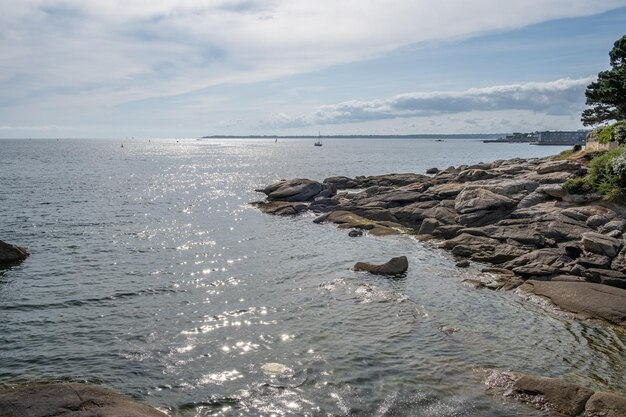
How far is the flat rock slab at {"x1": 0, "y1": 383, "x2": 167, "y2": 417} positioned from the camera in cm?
1059

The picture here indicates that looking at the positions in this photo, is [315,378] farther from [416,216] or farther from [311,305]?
[416,216]

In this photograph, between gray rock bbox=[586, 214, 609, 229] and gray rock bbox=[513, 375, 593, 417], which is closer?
gray rock bbox=[513, 375, 593, 417]

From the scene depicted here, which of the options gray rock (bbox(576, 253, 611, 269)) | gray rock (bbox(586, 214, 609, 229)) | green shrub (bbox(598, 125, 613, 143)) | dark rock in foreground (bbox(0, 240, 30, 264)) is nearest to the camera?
gray rock (bbox(576, 253, 611, 269))

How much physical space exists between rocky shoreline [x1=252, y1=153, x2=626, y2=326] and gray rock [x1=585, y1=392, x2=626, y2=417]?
24.6 feet

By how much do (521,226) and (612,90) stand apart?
31.8m

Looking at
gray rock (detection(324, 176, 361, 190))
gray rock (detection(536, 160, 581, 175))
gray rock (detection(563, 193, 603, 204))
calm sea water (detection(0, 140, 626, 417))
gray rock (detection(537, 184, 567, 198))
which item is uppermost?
gray rock (detection(536, 160, 581, 175))

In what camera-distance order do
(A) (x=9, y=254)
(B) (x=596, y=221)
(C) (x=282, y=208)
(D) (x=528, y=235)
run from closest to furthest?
(A) (x=9, y=254) → (D) (x=528, y=235) → (B) (x=596, y=221) → (C) (x=282, y=208)

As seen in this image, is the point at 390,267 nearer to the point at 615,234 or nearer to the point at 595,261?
the point at 595,261

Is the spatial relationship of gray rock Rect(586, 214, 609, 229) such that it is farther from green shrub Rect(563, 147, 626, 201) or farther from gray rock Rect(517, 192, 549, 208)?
gray rock Rect(517, 192, 549, 208)

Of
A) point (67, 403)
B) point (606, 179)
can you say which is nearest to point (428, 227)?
point (606, 179)

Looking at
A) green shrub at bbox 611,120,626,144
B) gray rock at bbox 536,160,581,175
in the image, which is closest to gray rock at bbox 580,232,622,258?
gray rock at bbox 536,160,581,175

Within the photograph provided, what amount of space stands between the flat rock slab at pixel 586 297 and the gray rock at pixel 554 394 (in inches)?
290

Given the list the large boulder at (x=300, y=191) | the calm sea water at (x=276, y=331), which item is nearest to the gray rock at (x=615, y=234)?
the calm sea water at (x=276, y=331)

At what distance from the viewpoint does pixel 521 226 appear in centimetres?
3136
